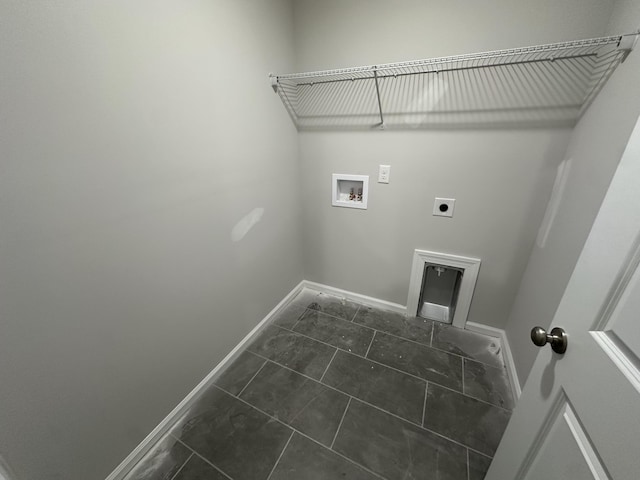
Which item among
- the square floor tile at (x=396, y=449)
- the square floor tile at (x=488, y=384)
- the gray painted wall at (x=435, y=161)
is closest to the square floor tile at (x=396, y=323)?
the gray painted wall at (x=435, y=161)

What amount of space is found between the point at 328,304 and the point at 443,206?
50.9 inches

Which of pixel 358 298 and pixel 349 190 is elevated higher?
pixel 349 190

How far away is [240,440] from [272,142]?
5.87 ft

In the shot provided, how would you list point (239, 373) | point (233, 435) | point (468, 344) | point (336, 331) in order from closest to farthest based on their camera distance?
point (233, 435)
point (239, 373)
point (468, 344)
point (336, 331)

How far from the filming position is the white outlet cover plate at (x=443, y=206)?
5.61 feet

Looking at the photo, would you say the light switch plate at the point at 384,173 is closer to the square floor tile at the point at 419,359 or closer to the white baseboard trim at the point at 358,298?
the white baseboard trim at the point at 358,298

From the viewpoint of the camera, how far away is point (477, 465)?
1.15 m

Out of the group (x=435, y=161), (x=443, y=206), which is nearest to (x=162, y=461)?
(x=443, y=206)

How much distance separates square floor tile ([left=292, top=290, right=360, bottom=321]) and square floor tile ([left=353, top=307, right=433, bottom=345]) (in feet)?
0.28

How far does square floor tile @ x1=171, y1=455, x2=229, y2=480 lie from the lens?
1131 mm

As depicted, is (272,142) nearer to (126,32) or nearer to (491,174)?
(126,32)

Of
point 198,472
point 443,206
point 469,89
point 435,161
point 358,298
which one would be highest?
point 469,89

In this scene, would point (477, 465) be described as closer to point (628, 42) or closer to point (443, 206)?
point (443, 206)

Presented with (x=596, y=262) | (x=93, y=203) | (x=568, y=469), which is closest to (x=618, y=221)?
(x=596, y=262)
